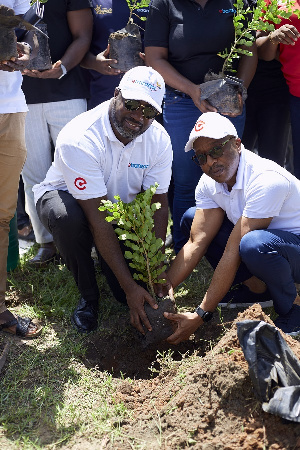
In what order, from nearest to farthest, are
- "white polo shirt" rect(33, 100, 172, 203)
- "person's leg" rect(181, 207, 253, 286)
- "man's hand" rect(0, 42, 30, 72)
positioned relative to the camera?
"man's hand" rect(0, 42, 30, 72)
"white polo shirt" rect(33, 100, 172, 203)
"person's leg" rect(181, 207, 253, 286)

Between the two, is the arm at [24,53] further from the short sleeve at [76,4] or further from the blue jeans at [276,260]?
the blue jeans at [276,260]

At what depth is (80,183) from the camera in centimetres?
349

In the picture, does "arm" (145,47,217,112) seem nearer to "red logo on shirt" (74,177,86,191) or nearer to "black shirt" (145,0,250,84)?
"black shirt" (145,0,250,84)

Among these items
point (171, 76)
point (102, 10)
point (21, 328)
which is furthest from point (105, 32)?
point (21, 328)

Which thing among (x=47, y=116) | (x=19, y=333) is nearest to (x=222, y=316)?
(x=19, y=333)

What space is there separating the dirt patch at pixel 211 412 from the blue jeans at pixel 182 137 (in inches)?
58.5

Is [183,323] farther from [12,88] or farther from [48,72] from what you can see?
[48,72]

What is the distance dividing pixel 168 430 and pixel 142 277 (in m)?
1.01

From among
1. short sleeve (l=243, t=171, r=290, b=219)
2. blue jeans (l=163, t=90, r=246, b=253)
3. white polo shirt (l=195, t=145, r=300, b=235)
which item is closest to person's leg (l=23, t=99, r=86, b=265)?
blue jeans (l=163, t=90, r=246, b=253)

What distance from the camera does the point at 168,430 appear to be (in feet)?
9.41

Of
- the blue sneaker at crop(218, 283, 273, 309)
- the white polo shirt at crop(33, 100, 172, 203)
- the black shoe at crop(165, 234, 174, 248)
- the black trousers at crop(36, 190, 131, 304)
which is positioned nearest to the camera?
the white polo shirt at crop(33, 100, 172, 203)

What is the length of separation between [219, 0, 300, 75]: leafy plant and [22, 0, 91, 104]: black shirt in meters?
1.10

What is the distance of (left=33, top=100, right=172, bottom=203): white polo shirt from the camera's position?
3478 mm

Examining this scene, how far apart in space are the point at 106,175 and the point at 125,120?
1.33ft
